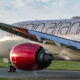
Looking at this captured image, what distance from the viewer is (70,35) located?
1955cm

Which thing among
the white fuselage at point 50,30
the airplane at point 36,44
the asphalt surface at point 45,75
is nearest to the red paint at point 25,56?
the airplane at point 36,44

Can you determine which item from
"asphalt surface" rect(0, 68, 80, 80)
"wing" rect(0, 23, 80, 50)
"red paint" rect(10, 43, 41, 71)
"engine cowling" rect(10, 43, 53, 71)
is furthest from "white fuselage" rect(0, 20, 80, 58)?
"red paint" rect(10, 43, 41, 71)

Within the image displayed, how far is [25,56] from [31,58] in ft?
1.06

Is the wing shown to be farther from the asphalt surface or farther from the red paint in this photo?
the asphalt surface

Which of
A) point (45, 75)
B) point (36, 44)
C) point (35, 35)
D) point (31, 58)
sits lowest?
point (45, 75)

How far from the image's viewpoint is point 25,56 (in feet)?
48.1

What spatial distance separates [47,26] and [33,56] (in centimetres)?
688

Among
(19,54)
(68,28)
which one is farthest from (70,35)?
(19,54)

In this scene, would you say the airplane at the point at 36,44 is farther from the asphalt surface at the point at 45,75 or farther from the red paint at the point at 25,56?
the asphalt surface at the point at 45,75

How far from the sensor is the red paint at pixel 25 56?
14.5 m

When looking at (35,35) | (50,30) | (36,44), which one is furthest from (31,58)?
(50,30)

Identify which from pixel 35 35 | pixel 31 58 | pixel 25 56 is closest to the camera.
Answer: pixel 31 58

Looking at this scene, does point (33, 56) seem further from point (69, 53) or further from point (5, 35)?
point (5, 35)

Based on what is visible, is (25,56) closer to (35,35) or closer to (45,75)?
(35,35)
